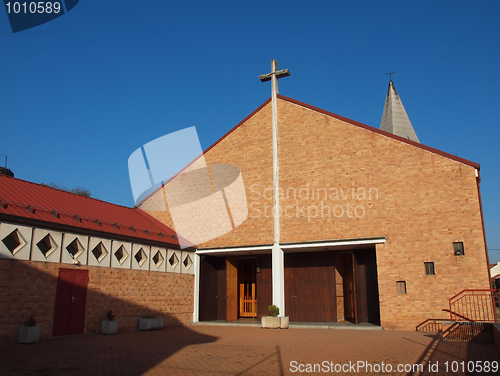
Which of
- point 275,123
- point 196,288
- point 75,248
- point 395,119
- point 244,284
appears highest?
point 395,119

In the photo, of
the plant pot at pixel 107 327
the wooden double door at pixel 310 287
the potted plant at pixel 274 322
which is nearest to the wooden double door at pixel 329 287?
the wooden double door at pixel 310 287

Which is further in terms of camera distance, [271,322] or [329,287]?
[329,287]

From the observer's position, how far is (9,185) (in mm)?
15445

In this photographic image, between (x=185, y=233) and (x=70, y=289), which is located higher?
(x=185, y=233)

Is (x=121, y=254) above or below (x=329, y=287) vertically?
above

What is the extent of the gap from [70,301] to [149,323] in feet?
12.6

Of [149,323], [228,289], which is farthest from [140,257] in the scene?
[228,289]

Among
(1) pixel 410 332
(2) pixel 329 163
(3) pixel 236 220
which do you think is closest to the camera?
(1) pixel 410 332

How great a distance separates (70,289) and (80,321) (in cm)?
121

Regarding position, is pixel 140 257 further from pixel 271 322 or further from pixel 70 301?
pixel 271 322

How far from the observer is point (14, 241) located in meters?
13.2

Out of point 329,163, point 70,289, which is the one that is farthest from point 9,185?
point 329,163

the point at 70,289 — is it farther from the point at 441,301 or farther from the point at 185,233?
the point at 441,301

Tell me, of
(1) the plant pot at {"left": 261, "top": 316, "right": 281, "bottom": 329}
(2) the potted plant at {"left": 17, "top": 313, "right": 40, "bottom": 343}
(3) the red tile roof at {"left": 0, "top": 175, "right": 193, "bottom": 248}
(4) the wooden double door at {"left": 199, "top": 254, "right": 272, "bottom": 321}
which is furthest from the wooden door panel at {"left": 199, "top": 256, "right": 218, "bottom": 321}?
(2) the potted plant at {"left": 17, "top": 313, "right": 40, "bottom": 343}
